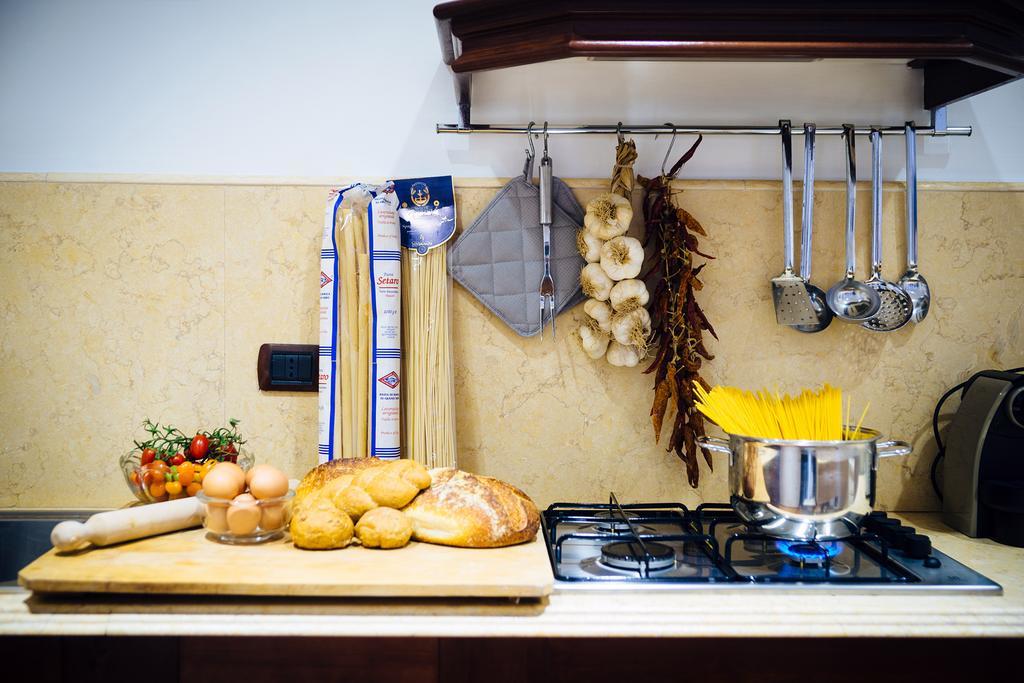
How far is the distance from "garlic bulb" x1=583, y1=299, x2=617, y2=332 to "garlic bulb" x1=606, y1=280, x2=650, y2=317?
25mm

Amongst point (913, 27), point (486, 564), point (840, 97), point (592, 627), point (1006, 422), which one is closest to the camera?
point (592, 627)

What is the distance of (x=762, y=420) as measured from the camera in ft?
4.36

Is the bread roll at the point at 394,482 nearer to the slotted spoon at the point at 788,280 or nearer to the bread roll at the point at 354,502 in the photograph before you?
the bread roll at the point at 354,502

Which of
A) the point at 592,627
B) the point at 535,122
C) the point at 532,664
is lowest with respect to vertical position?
the point at 532,664

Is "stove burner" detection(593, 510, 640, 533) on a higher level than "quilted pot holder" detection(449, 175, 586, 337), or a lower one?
lower

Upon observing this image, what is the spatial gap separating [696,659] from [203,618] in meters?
0.76

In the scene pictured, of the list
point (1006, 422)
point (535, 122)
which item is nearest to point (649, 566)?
point (1006, 422)

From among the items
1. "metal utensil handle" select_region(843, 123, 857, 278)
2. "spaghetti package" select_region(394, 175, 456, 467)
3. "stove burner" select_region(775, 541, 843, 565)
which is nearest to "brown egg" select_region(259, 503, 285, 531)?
"spaghetti package" select_region(394, 175, 456, 467)

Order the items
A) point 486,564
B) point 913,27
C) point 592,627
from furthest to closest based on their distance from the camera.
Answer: point 913,27 < point 486,564 < point 592,627

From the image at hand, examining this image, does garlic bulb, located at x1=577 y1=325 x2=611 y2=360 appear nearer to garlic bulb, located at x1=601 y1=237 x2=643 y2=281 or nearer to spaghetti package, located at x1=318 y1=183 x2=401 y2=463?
garlic bulb, located at x1=601 y1=237 x2=643 y2=281

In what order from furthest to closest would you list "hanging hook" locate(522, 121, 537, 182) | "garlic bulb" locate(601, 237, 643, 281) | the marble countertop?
"hanging hook" locate(522, 121, 537, 182) < "garlic bulb" locate(601, 237, 643, 281) < the marble countertop

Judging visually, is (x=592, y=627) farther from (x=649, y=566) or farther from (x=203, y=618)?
(x=203, y=618)

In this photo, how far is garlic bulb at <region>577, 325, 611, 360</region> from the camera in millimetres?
1559

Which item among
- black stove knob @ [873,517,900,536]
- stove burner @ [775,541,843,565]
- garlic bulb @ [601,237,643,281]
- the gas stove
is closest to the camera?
the gas stove
